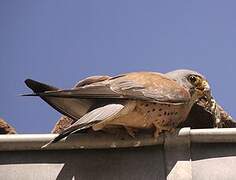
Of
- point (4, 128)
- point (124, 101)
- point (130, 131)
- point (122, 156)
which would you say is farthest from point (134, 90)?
point (4, 128)

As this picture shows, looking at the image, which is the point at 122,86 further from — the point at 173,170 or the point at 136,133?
the point at 173,170

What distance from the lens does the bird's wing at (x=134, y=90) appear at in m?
4.00

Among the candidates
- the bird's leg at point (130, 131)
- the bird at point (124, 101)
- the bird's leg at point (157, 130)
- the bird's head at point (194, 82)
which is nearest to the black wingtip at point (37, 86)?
the bird at point (124, 101)

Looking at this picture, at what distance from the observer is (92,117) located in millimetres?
3924

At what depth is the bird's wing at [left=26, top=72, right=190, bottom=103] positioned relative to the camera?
400cm

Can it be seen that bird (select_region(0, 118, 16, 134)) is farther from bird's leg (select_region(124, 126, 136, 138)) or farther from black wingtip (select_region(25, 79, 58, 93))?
bird's leg (select_region(124, 126, 136, 138))

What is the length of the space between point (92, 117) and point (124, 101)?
25 cm

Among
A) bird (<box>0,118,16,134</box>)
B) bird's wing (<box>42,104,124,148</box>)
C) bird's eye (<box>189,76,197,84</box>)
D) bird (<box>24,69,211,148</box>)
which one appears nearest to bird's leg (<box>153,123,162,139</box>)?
bird (<box>24,69,211,148</box>)

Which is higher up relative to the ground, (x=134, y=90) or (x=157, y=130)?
(x=134, y=90)

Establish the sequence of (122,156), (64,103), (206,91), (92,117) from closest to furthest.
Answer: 1. (92,117)
2. (122,156)
3. (64,103)
4. (206,91)

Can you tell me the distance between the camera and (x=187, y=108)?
4.35m

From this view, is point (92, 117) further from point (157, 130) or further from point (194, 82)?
point (194, 82)

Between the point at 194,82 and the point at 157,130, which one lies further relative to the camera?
the point at 194,82

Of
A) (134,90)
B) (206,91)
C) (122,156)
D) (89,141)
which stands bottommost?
(122,156)
